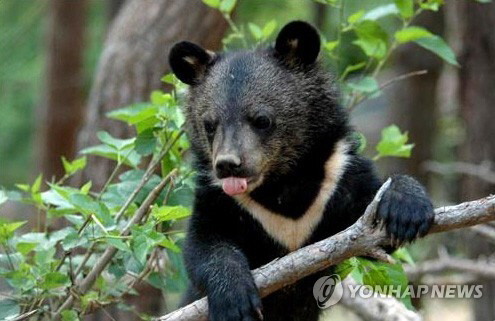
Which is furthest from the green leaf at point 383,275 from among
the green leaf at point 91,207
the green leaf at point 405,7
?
the green leaf at point 405,7

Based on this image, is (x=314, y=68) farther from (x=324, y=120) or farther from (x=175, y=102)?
(x=175, y=102)

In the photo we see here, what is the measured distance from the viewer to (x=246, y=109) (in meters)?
5.18

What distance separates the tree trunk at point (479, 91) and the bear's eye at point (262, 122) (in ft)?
12.3

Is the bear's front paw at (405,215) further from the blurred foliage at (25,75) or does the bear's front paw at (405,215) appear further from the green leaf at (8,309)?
the blurred foliage at (25,75)

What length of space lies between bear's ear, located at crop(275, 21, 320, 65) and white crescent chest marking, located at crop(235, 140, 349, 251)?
554 mm

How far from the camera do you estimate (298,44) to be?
5496 mm

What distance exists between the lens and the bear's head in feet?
16.7

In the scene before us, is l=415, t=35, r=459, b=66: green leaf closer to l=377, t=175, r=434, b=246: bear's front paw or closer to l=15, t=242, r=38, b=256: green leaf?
l=377, t=175, r=434, b=246: bear's front paw

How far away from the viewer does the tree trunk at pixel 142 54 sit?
322 inches

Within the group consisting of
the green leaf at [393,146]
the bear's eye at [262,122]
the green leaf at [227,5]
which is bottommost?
the green leaf at [393,146]

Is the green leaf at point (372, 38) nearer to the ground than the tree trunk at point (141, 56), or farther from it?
farther from it

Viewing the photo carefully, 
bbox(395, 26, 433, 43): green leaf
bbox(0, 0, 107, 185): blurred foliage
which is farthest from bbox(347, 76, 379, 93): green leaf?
bbox(0, 0, 107, 185): blurred foliage

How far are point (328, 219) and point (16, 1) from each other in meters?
9.87

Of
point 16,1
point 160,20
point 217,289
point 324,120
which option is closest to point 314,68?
point 324,120
